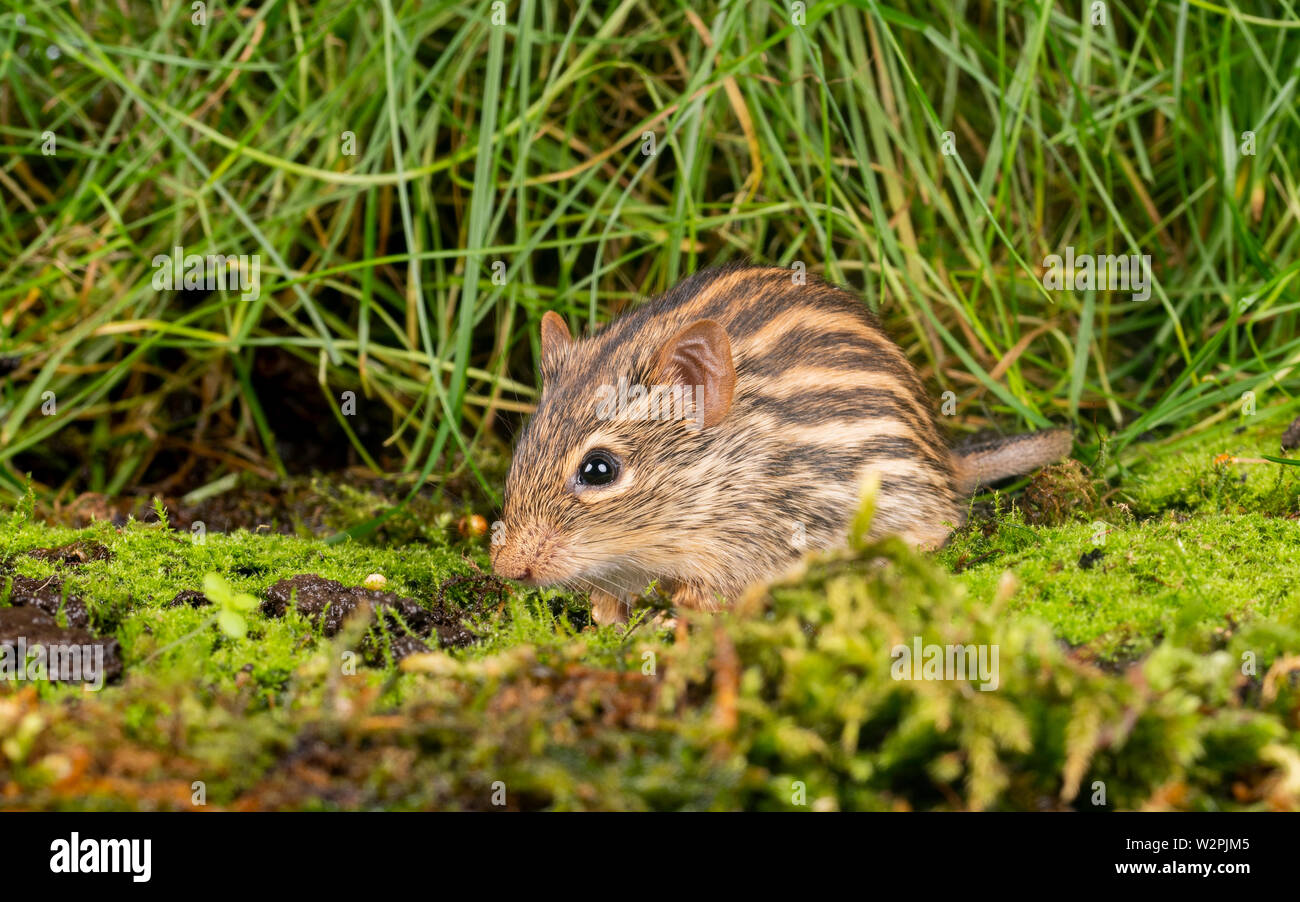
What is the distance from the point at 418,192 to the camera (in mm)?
4914

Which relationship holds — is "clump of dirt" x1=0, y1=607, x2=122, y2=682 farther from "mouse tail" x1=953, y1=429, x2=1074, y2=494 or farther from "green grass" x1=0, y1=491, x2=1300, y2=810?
"mouse tail" x1=953, y1=429, x2=1074, y2=494

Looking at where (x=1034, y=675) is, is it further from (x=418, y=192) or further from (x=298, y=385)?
(x=298, y=385)

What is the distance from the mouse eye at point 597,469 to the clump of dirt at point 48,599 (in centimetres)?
152

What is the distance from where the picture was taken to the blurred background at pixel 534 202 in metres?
4.61

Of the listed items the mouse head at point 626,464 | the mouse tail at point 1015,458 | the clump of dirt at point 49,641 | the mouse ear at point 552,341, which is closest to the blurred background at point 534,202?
the mouse tail at point 1015,458

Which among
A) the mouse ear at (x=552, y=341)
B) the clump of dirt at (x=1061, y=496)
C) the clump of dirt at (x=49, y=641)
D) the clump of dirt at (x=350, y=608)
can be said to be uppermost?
the mouse ear at (x=552, y=341)

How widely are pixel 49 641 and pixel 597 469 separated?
1.67m

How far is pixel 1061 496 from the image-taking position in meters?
3.80

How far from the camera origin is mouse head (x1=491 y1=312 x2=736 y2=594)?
3.49 m

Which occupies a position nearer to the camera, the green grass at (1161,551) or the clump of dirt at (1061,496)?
the green grass at (1161,551)

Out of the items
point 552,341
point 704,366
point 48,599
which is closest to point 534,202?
point 552,341

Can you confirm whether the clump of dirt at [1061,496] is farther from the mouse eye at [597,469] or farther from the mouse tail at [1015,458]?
the mouse eye at [597,469]

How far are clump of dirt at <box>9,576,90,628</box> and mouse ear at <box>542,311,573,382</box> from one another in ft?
5.57

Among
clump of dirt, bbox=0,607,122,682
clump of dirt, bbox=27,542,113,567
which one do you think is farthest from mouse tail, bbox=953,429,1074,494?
clump of dirt, bbox=27,542,113,567
